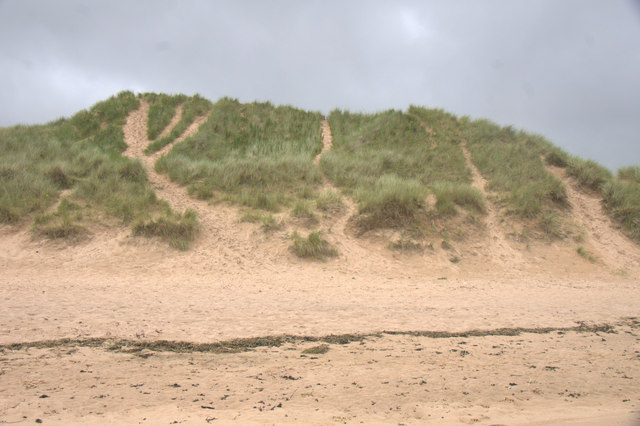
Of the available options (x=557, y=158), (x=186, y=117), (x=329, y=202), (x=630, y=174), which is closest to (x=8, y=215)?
(x=329, y=202)

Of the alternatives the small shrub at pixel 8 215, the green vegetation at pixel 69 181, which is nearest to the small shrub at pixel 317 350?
the green vegetation at pixel 69 181

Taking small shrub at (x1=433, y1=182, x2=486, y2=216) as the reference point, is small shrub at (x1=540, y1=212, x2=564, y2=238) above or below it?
below

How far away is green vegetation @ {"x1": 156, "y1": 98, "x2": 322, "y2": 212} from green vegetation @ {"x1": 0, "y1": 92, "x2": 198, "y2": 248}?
1.74 metres

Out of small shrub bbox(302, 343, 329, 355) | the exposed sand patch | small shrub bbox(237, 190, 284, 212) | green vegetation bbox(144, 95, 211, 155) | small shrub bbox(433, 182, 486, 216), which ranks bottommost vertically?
the exposed sand patch

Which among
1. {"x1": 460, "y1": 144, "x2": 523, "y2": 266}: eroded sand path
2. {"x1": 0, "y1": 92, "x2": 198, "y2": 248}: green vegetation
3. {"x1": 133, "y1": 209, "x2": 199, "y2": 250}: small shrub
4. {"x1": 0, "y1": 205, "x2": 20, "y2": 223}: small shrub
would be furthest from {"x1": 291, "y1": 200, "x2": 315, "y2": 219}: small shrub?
{"x1": 0, "y1": 205, "x2": 20, "y2": 223}: small shrub

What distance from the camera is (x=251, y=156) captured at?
1680cm

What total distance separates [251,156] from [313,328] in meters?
11.6

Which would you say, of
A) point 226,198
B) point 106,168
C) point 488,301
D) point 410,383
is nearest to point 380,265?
point 488,301

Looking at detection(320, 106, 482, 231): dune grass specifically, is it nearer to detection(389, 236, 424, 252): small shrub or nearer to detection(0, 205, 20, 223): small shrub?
detection(389, 236, 424, 252): small shrub

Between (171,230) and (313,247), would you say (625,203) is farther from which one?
(171,230)

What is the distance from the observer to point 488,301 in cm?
836

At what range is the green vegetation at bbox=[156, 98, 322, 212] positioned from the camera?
14.3 meters

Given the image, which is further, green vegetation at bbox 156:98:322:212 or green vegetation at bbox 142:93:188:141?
green vegetation at bbox 142:93:188:141

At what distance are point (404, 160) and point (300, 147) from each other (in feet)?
15.1
